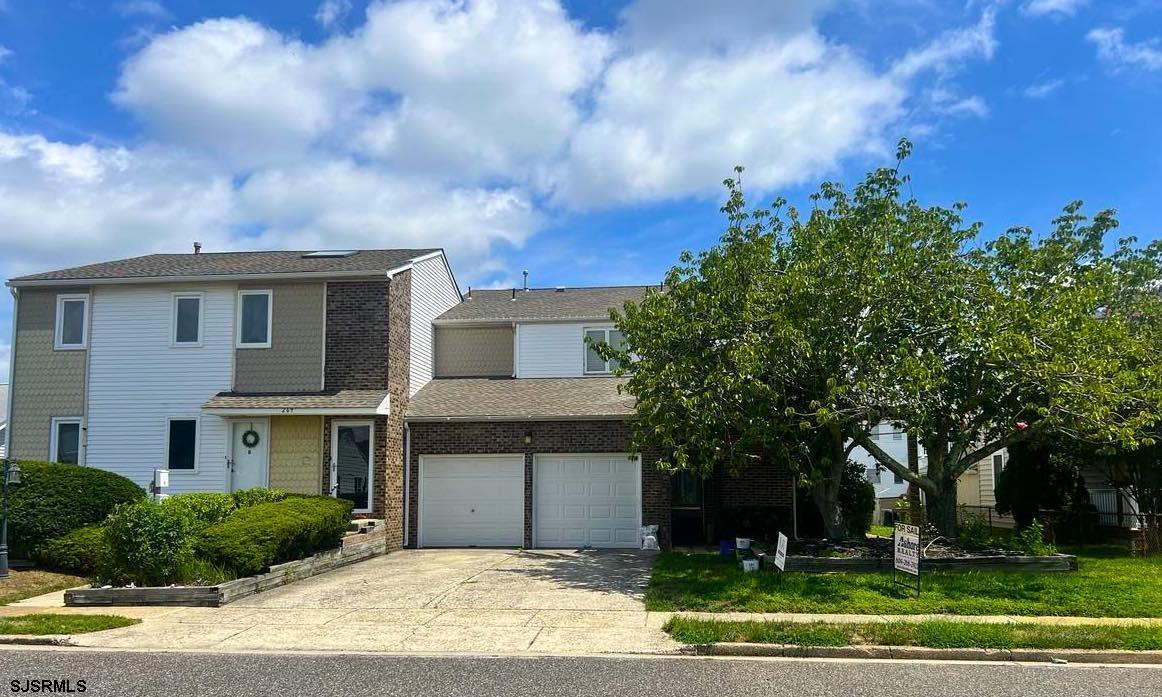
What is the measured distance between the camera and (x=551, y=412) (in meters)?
19.2

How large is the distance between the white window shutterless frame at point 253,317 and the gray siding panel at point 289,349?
0.13 metres

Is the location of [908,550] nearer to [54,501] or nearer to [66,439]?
[54,501]

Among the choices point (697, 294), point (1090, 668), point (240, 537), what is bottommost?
point (1090, 668)

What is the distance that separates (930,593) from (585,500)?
891 cm

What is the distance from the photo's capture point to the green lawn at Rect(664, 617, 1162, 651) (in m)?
9.19

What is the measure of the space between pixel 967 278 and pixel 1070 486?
9.33 metres

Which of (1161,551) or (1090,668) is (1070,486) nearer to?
(1161,551)

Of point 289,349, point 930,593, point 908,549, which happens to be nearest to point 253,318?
point 289,349

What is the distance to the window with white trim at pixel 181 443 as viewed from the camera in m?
18.8

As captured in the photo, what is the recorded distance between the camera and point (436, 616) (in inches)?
439

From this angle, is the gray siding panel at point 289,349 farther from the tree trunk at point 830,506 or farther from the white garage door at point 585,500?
the tree trunk at point 830,506

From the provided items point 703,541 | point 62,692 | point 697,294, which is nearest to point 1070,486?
point 703,541

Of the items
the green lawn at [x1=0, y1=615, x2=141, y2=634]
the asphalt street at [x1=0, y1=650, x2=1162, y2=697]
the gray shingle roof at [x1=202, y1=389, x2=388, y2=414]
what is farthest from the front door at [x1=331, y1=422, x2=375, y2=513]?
the asphalt street at [x1=0, y1=650, x2=1162, y2=697]

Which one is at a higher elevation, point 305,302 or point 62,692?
point 305,302
